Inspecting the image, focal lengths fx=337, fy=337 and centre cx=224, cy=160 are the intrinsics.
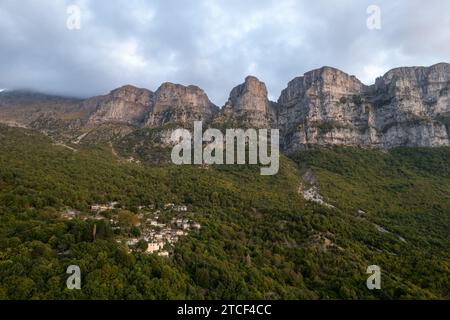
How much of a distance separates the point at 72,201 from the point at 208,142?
251 ft

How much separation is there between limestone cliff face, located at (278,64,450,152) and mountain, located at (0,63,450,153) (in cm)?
39

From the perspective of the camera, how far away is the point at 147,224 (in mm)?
56625

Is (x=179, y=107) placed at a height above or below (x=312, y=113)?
above

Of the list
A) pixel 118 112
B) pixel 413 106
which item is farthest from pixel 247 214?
pixel 118 112

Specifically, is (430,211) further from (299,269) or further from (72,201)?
(72,201)

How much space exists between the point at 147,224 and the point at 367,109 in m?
135

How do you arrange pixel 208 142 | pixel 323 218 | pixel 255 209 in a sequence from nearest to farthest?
pixel 323 218
pixel 255 209
pixel 208 142

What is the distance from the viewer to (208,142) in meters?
132

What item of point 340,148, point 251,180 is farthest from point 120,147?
point 340,148

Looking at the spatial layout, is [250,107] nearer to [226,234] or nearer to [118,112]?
[118,112]

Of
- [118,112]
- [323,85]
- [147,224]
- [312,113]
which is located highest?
[323,85]

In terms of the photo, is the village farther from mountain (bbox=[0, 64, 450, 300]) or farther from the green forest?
the green forest

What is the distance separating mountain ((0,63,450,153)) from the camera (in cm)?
14762
